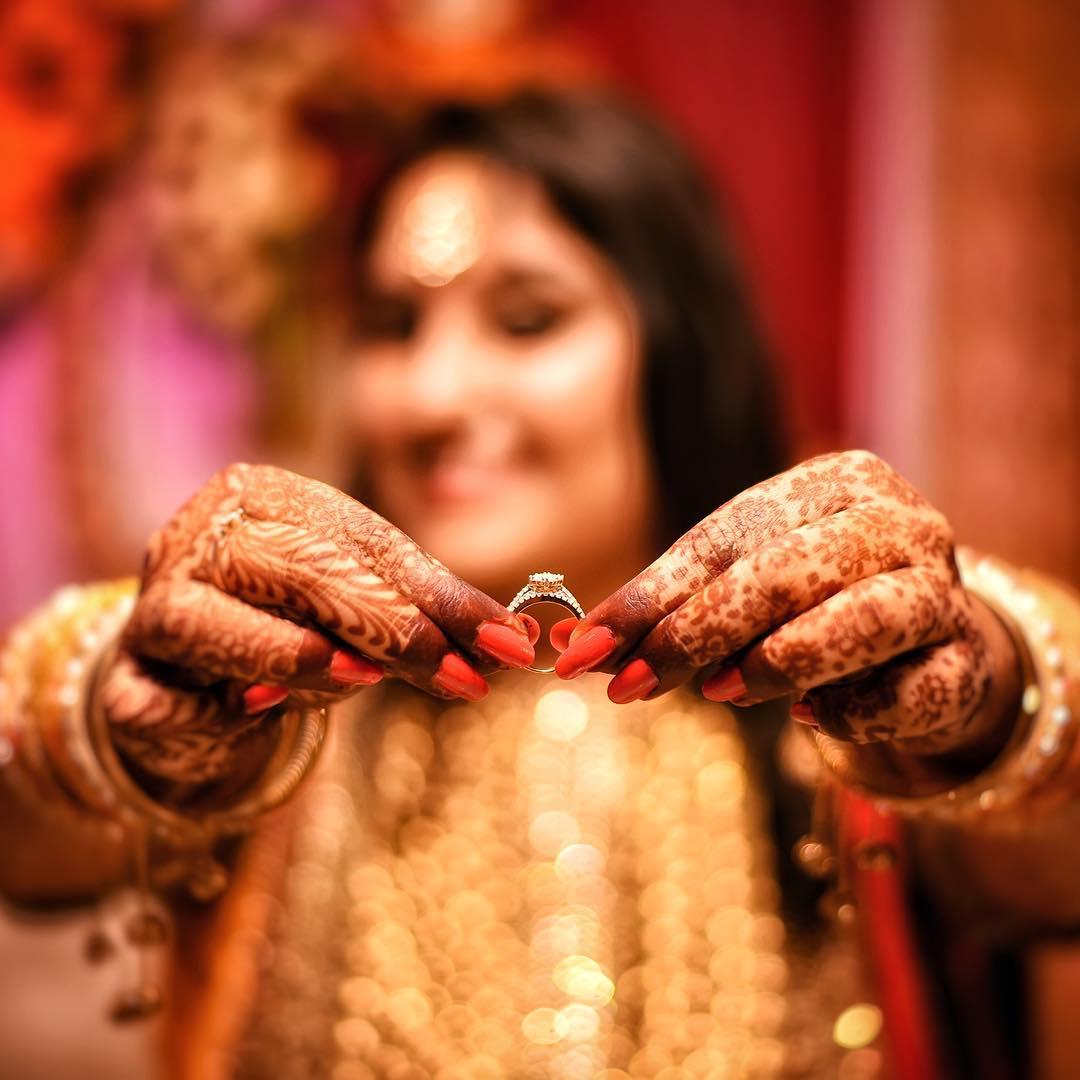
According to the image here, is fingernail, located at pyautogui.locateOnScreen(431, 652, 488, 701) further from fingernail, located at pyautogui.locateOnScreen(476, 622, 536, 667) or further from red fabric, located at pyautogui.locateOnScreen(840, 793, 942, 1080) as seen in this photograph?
red fabric, located at pyautogui.locateOnScreen(840, 793, 942, 1080)

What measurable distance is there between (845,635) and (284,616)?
0.21 m

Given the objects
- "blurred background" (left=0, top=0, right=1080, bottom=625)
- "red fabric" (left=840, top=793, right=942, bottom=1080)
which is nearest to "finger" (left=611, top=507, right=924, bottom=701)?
"red fabric" (left=840, top=793, right=942, bottom=1080)

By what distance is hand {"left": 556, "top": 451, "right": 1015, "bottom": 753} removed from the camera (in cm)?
38

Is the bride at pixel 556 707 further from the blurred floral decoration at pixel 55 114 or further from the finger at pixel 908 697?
the blurred floral decoration at pixel 55 114

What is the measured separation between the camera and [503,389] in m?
0.74

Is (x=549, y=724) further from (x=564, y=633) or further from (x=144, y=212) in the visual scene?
(x=144, y=212)

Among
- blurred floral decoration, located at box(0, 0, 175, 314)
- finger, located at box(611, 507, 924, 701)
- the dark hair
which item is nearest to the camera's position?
finger, located at box(611, 507, 924, 701)

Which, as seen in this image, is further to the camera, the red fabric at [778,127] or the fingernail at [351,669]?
the red fabric at [778,127]

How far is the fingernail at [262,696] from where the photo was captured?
412mm

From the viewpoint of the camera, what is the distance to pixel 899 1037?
668 millimetres

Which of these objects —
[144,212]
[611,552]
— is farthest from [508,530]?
[144,212]

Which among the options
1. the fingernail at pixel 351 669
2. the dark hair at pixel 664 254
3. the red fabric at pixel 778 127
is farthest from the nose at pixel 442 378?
the red fabric at pixel 778 127

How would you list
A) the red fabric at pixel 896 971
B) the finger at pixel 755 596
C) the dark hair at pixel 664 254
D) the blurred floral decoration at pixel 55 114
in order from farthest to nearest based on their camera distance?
the blurred floral decoration at pixel 55 114 → the dark hair at pixel 664 254 → the red fabric at pixel 896 971 → the finger at pixel 755 596

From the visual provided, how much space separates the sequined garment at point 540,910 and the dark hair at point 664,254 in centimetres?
19
